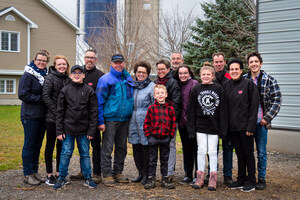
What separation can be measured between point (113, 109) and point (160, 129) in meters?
0.91

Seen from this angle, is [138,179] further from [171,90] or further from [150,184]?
[171,90]

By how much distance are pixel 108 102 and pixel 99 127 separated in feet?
1.53

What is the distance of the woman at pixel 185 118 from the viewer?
5.79 meters

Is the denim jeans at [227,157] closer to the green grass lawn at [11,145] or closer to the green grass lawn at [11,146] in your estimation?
the green grass lawn at [11,146]

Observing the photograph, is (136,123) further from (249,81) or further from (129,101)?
(249,81)

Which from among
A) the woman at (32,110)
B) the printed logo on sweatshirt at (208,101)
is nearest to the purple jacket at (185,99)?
the printed logo on sweatshirt at (208,101)

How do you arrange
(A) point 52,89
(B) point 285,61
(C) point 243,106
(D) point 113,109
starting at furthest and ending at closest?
(B) point 285,61 < (D) point 113,109 < (A) point 52,89 < (C) point 243,106

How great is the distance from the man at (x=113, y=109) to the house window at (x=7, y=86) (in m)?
21.9

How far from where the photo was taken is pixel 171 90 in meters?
5.77

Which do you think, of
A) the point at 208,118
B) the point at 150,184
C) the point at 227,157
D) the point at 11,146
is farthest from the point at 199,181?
the point at 11,146

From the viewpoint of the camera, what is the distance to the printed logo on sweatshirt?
538cm

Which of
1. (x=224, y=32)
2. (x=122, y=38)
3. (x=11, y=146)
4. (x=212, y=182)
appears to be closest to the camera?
(x=212, y=182)

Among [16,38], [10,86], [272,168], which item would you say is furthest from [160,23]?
[272,168]

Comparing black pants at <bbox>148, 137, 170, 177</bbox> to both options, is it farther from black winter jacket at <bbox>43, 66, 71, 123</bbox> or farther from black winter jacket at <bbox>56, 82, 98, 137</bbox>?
black winter jacket at <bbox>43, 66, 71, 123</bbox>
